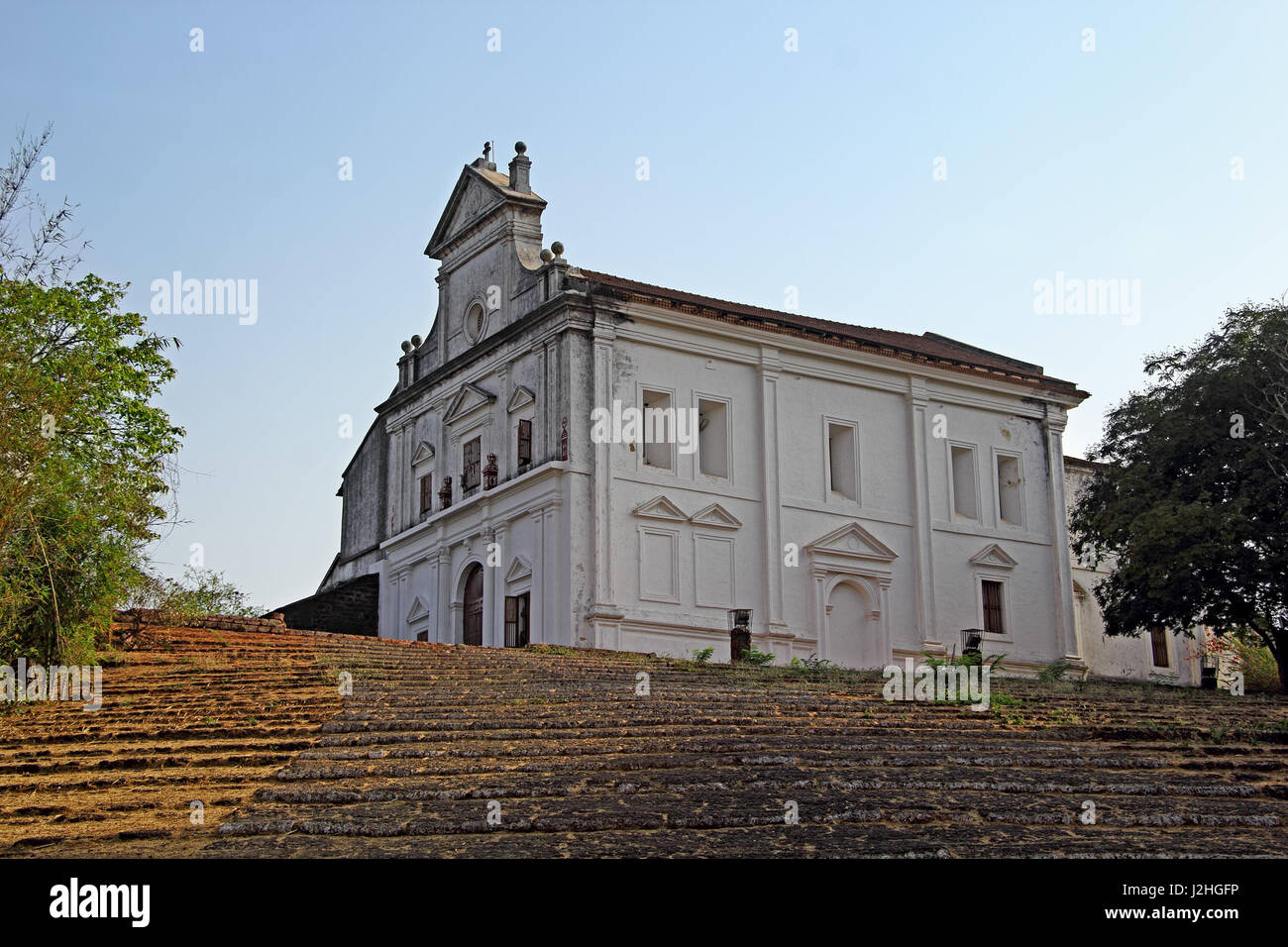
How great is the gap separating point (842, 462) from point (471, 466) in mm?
8406

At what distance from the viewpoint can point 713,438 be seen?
31844 mm

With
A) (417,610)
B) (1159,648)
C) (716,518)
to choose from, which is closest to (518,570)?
(716,518)

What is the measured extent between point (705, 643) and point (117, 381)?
486 inches

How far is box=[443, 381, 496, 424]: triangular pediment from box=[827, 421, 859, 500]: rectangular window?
25.3 ft

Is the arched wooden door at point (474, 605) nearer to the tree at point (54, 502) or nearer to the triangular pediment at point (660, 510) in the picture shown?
the triangular pediment at point (660, 510)

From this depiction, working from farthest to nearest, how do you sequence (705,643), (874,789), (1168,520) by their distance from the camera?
(705,643) < (1168,520) < (874,789)

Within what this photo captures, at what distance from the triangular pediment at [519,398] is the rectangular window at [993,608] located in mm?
11603

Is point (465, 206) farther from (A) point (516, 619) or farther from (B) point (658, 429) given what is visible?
(A) point (516, 619)

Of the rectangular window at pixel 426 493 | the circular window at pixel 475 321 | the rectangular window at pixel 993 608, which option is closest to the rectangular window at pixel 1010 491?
the rectangular window at pixel 993 608
